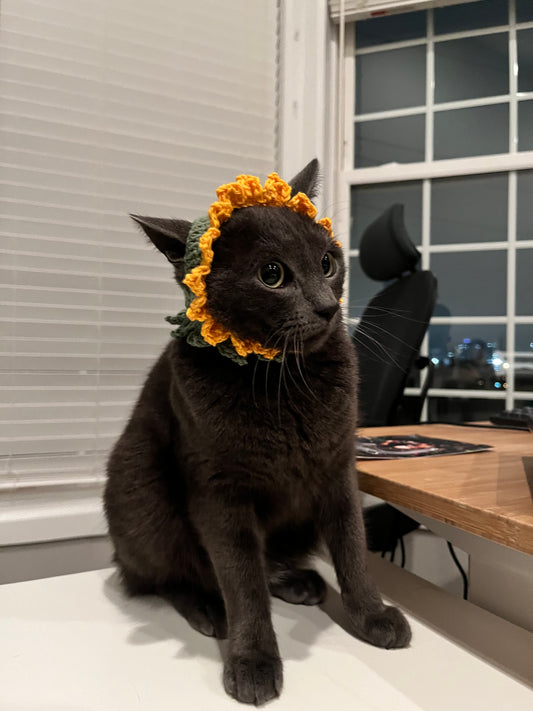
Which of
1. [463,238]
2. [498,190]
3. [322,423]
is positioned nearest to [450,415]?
[463,238]

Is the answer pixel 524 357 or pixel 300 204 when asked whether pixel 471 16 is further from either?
pixel 300 204

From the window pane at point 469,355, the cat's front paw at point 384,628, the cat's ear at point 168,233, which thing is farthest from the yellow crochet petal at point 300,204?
the window pane at point 469,355

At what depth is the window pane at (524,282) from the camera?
195 cm

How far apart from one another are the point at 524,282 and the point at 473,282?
0.58 feet

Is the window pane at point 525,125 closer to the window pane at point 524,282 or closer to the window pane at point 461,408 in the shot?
the window pane at point 524,282

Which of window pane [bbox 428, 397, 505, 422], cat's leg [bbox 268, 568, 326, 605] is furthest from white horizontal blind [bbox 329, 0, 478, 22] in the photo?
cat's leg [bbox 268, 568, 326, 605]

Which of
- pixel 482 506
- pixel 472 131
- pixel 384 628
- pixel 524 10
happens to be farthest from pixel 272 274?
pixel 524 10

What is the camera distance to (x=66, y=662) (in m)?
0.68

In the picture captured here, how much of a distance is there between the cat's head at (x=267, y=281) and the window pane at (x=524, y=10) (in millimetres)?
1863

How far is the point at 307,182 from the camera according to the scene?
0.80m

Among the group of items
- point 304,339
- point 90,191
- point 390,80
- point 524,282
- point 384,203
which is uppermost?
point 390,80

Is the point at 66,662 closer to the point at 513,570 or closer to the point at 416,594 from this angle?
the point at 416,594

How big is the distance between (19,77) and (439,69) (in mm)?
1517

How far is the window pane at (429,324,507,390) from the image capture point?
1.98m
